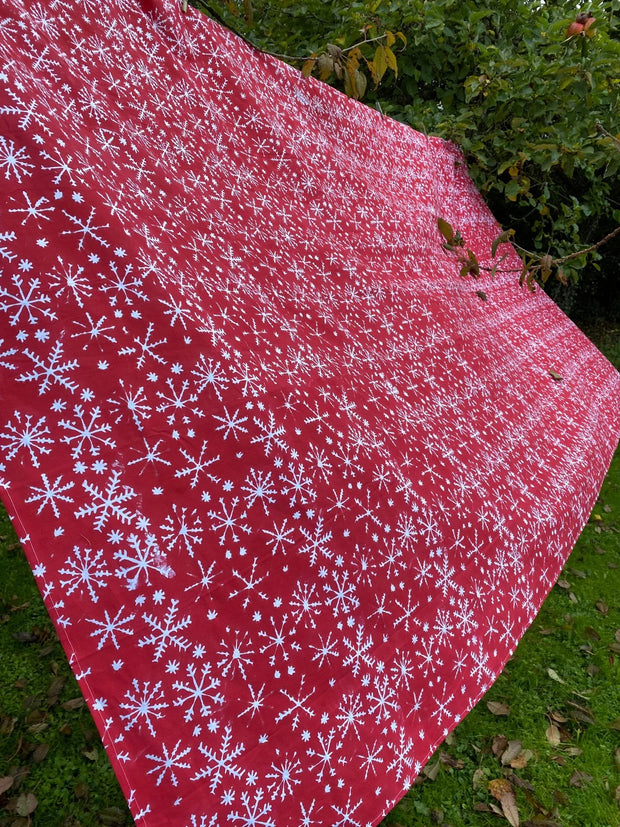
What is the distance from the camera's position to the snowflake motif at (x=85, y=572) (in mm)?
798

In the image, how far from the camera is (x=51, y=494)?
804 mm

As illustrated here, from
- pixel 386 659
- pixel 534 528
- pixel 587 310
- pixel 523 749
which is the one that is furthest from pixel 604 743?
pixel 587 310

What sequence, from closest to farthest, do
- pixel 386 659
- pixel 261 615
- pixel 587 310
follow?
pixel 261 615, pixel 386 659, pixel 587 310

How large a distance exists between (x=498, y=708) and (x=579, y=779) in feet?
0.94

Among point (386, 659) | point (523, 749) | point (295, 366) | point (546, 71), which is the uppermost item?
point (546, 71)

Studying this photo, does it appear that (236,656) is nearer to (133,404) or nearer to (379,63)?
(133,404)

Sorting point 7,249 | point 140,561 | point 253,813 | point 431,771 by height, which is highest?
point 7,249

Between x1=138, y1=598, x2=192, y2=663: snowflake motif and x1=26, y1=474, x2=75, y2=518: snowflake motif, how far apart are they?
19 cm

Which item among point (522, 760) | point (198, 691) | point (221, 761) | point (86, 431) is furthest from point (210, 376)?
point (522, 760)

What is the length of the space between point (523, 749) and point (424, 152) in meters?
2.29

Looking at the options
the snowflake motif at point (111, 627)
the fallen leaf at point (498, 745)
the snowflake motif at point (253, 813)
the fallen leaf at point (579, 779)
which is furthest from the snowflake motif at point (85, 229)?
the fallen leaf at point (579, 779)

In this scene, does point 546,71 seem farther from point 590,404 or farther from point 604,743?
point 604,743

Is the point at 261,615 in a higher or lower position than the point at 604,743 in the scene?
higher

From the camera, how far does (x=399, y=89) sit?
11.3 ft
